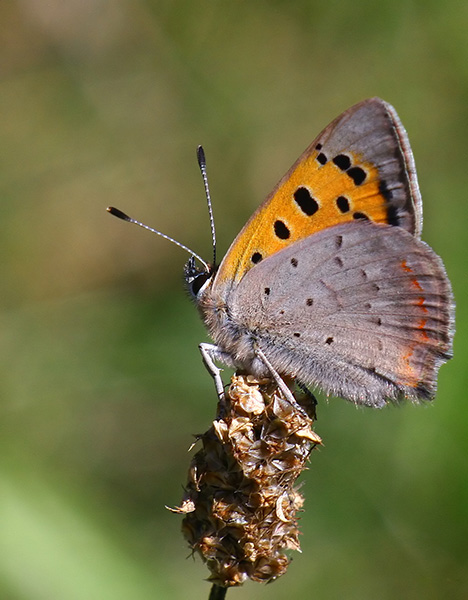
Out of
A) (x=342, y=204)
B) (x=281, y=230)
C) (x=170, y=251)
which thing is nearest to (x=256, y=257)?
(x=281, y=230)

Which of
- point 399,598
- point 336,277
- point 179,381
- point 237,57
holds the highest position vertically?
point 237,57

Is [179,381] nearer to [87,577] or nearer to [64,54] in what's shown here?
[87,577]

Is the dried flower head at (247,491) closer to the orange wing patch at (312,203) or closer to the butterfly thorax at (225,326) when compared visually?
the butterfly thorax at (225,326)

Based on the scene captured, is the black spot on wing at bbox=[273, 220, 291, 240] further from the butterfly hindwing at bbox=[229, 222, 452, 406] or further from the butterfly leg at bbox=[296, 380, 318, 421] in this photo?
the butterfly leg at bbox=[296, 380, 318, 421]

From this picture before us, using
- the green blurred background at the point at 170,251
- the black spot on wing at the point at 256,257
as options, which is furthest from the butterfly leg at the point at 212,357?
the green blurred background at the point at 170,251

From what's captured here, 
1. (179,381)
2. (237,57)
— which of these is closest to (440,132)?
(237,57)
